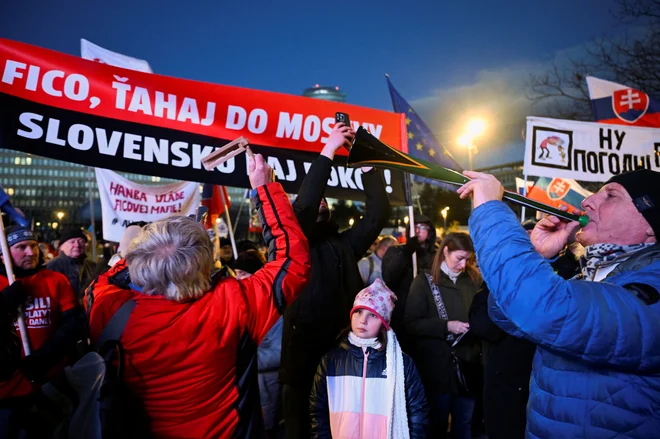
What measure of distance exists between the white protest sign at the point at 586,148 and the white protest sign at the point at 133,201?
559 cm

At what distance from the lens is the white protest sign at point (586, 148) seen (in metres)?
6.55

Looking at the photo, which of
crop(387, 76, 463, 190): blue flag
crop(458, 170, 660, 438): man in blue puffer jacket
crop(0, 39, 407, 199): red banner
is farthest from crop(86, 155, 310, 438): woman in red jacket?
crop(387, 76, 463, 190): blue flag

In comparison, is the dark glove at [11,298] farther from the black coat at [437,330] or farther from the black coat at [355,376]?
the black coat at [437,330]

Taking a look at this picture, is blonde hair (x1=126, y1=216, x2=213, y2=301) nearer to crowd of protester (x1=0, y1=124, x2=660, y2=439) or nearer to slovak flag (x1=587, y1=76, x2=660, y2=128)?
crowd of protester (x1=0, y1=124, x2=660, y2=439)

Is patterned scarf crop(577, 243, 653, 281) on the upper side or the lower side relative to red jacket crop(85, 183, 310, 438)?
upper

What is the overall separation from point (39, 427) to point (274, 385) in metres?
2.94

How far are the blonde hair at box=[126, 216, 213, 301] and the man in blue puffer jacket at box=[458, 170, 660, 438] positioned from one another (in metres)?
1.16

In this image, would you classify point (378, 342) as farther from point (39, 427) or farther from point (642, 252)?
point (39, 427)

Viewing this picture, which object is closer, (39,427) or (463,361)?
(39,427)

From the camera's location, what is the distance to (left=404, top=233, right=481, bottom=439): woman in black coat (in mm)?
4059

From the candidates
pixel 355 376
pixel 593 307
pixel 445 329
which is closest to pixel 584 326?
pixel 593 307

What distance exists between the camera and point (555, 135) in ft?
21.7

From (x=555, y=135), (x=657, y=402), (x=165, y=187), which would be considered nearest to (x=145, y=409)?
(x=657, y=402)

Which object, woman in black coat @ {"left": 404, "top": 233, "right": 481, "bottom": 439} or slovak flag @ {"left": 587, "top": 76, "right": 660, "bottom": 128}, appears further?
slovak flag @ {"left": 587, "top": 76, "right": 660, "bottom": 128}
